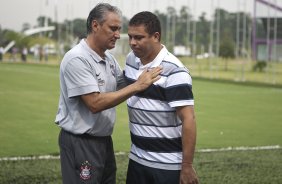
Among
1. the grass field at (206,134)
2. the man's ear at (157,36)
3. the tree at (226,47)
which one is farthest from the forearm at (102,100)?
the tree at (226,47)

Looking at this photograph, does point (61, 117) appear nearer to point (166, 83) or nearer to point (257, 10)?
point (166, 83)

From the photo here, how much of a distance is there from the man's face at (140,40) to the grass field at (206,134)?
380cm

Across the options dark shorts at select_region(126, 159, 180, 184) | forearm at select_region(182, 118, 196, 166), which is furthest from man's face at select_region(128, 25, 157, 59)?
dark shorts at select_region(126, 159, 180, 184)

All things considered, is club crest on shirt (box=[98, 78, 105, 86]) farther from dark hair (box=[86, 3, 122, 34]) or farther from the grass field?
the grass field

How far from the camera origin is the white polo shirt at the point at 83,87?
12.3 ft

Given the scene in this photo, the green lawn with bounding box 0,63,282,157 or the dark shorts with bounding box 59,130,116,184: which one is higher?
the dark shorts with bounding box 59,130,116,184

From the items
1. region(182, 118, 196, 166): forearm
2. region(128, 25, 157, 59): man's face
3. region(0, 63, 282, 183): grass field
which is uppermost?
region(128, 25, 157, 59): man's face

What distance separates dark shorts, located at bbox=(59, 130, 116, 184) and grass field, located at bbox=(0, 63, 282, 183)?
323cm

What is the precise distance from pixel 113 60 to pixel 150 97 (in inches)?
21.4

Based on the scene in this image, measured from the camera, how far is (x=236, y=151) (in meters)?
9.36

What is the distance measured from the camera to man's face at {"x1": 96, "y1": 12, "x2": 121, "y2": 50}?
3828mm

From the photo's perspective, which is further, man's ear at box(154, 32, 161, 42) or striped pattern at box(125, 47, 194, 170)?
man's ear at box(154, 32, 161, 42)

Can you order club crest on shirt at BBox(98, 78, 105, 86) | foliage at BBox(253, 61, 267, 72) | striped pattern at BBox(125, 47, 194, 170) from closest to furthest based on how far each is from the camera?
striped pattern at BBox(125, 47, 194, 170) → club crest on shirt at BBox(98, 78, 105, 86) → foliage at BBox(253, 61, 267, 72)

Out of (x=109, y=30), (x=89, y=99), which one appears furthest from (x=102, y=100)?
(x=109, y=30)
